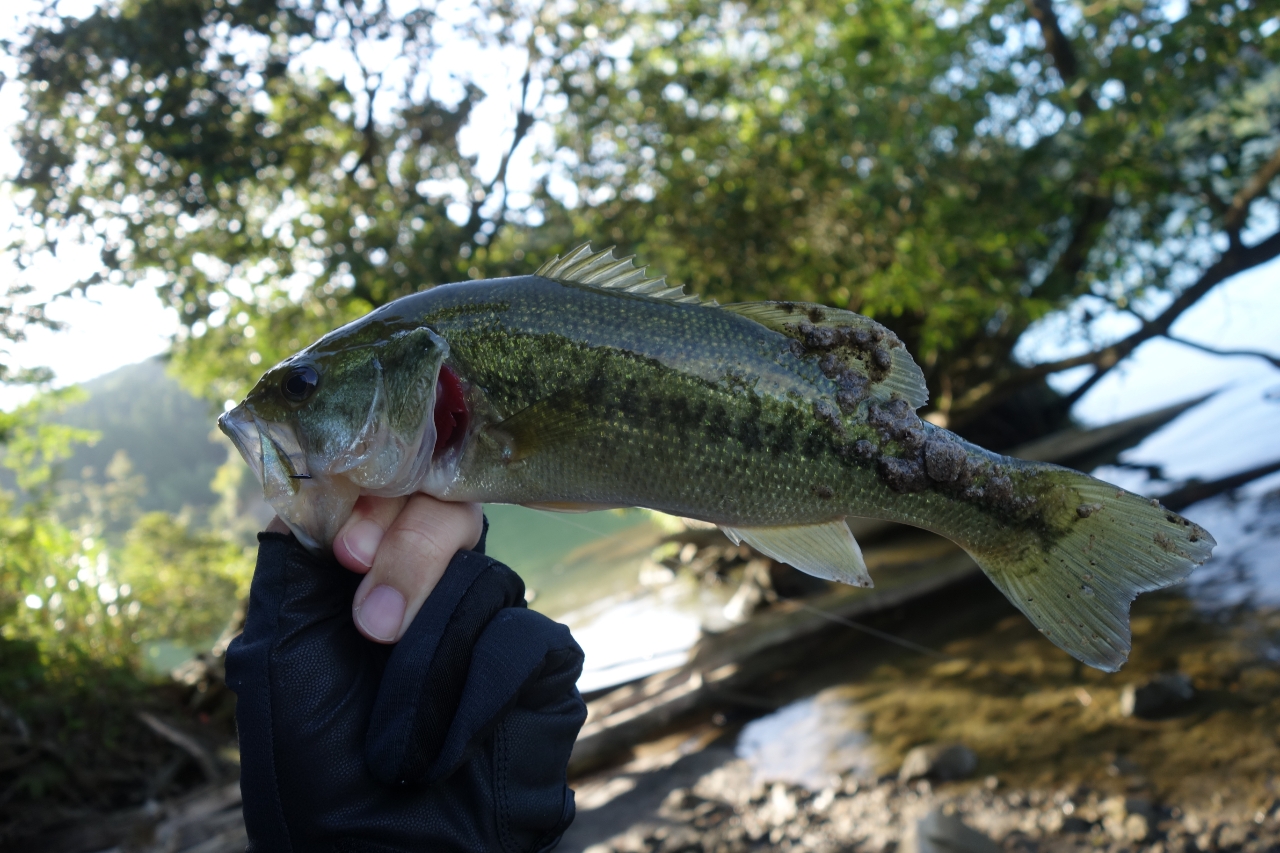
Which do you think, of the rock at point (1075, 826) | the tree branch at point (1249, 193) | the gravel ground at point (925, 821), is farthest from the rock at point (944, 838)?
the tree branch at point (1249, 193)

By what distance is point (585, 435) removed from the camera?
1772 mm

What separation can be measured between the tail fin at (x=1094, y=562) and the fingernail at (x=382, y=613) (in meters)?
1.41

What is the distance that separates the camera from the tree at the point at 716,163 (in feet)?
27.1

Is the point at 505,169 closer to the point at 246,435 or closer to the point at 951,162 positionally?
the point at 951,162

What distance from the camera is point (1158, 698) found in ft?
20.3

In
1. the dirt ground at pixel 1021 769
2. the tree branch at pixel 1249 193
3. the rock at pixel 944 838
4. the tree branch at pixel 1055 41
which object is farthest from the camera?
the tree branch at pixel 1055 41

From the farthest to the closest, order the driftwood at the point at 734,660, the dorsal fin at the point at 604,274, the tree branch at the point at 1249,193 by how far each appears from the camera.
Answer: the tree branch at the point at 1249,193 < the driftwood at the point at 734,660 < the dorsal fin at the point at 604,274

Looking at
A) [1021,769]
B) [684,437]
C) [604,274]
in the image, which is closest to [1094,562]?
[684,437]

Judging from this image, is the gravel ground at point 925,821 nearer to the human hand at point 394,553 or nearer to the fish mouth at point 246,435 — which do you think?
the human hand at point 394,553

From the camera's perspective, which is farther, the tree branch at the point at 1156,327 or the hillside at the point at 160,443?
the hillside at the point at 160,443

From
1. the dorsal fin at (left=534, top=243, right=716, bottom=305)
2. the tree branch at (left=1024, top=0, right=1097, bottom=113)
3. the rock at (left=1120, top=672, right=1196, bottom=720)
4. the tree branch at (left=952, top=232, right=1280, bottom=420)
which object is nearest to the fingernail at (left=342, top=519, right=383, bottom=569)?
the dorsal fin at (left=534, top=243, right=716, bottom=305)

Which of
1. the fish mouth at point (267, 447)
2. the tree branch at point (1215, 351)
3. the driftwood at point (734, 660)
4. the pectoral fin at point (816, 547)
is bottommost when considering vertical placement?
the driftwood at point (734, 660)

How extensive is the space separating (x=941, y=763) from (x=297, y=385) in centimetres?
602

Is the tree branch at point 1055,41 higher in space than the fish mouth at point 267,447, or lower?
higher
